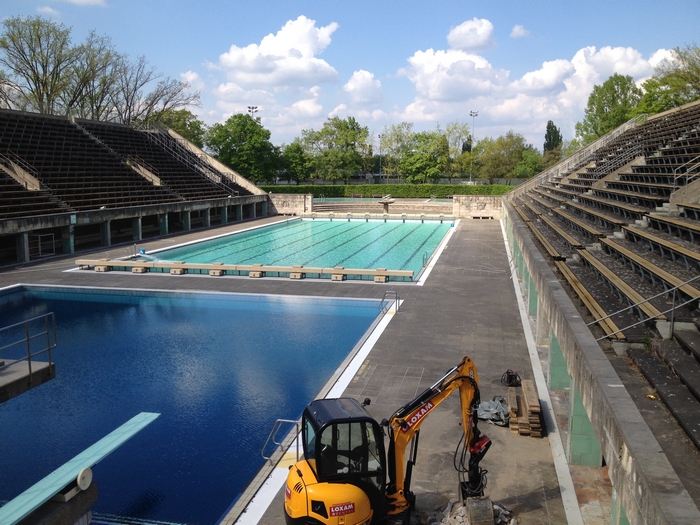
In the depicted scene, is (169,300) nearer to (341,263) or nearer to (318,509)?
(341,263)

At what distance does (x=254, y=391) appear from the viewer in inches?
446

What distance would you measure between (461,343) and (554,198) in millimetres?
14657

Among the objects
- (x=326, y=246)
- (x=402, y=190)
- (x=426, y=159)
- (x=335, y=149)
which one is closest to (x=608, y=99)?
(x=426, y=159)

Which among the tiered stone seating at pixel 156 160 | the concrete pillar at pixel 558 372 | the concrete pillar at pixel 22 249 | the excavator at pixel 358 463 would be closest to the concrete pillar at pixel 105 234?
the concrete pillar at pixel 22 249

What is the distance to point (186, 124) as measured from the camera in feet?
225

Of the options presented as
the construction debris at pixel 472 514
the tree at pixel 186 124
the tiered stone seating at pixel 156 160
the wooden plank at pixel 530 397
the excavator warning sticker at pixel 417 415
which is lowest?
the construction debris at pixel 472 514

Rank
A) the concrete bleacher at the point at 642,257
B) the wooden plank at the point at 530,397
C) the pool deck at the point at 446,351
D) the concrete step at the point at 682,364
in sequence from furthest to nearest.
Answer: the wooden plank at the point at 530,397
the pool deck at the point at 446,351
the concrete bleacher at the point at 642,257
the concrete step at the point at 682,364

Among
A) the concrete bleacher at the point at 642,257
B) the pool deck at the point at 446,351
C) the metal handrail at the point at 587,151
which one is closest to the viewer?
the concrete bleacher at the point at 642,257

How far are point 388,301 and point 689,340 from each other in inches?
464

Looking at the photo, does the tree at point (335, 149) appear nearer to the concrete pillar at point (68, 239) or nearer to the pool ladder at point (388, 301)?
the concrete pillar at point (68, 239)

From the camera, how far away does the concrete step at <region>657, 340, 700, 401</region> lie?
5465mm

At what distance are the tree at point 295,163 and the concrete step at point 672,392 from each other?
2499 inches

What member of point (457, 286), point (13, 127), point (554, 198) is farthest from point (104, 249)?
point (554, 198)

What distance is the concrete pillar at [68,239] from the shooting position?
26766 millimetres
